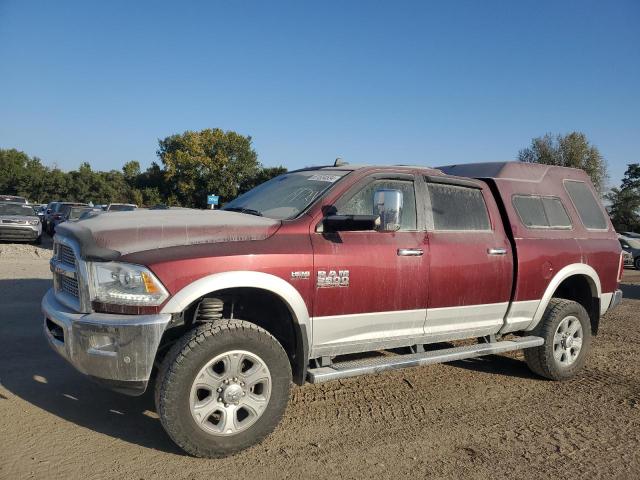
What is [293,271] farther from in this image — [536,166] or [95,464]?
[536,166]

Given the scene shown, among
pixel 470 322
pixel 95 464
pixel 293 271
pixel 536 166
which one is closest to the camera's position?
pixel 95 464

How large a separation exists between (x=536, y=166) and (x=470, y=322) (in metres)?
2.11

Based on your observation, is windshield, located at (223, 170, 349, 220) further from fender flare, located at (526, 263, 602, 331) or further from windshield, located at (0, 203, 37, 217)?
windshield, located at (0, 203, 37, 217)

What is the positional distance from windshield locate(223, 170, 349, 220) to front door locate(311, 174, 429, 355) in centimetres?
26

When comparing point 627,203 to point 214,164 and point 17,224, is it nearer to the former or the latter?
point 214,164

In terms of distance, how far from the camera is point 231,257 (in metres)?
3.33

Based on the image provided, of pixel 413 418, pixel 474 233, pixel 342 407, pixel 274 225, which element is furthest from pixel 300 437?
pixel 474 233

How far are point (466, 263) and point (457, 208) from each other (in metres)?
0.55

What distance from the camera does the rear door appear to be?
433cm

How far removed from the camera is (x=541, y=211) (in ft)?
17.5

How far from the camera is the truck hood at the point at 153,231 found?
3.19m

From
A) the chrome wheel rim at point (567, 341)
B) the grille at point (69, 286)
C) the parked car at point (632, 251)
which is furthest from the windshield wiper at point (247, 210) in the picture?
the parked car at point (632, 251)

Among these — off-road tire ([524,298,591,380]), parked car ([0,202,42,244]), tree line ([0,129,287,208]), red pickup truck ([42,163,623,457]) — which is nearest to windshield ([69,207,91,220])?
parked car ([0,202,42,244])

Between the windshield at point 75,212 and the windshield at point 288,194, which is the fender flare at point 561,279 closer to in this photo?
the windshield at point 288,194
